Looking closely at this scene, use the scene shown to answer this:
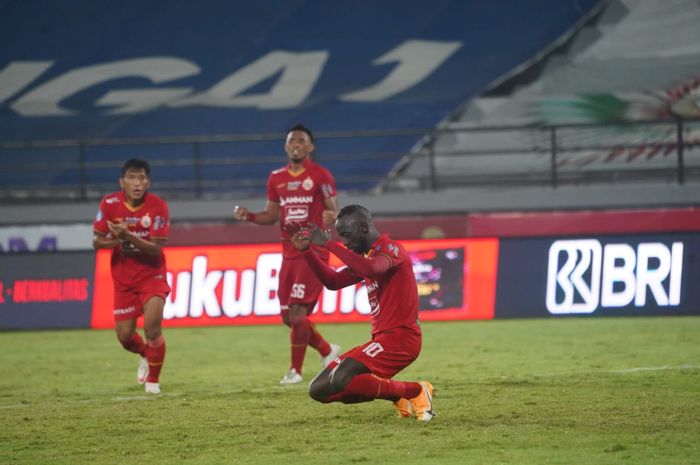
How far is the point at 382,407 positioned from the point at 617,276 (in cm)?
863

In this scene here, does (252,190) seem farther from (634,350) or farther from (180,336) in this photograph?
(634,350)

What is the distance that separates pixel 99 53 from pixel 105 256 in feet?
24.3

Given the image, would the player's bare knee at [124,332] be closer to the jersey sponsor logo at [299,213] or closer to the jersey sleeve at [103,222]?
the jersey sleeve at [103,222]

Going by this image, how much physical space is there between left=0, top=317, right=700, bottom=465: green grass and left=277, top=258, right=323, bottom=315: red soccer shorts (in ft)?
2.67

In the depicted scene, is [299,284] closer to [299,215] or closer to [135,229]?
[299,215]

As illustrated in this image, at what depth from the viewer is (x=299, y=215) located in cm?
1229

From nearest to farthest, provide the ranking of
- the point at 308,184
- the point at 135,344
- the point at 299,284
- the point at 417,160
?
1. the point at 135,344
2. the point at 299,284
3. the point at 308,184
4. the point at 417,160

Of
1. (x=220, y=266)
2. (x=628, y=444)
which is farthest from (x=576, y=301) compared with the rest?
(x=628, y=444)

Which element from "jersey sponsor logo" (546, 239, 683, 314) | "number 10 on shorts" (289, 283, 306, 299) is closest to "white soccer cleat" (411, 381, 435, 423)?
"number 10 on shorts" (289, 283, 306, 299)

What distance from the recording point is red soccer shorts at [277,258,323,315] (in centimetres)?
1205

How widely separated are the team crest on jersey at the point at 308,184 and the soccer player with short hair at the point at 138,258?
4.92 ft

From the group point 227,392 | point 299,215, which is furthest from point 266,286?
point 227,392

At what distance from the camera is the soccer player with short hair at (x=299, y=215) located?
12.0 metres

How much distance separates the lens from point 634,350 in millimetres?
13516
